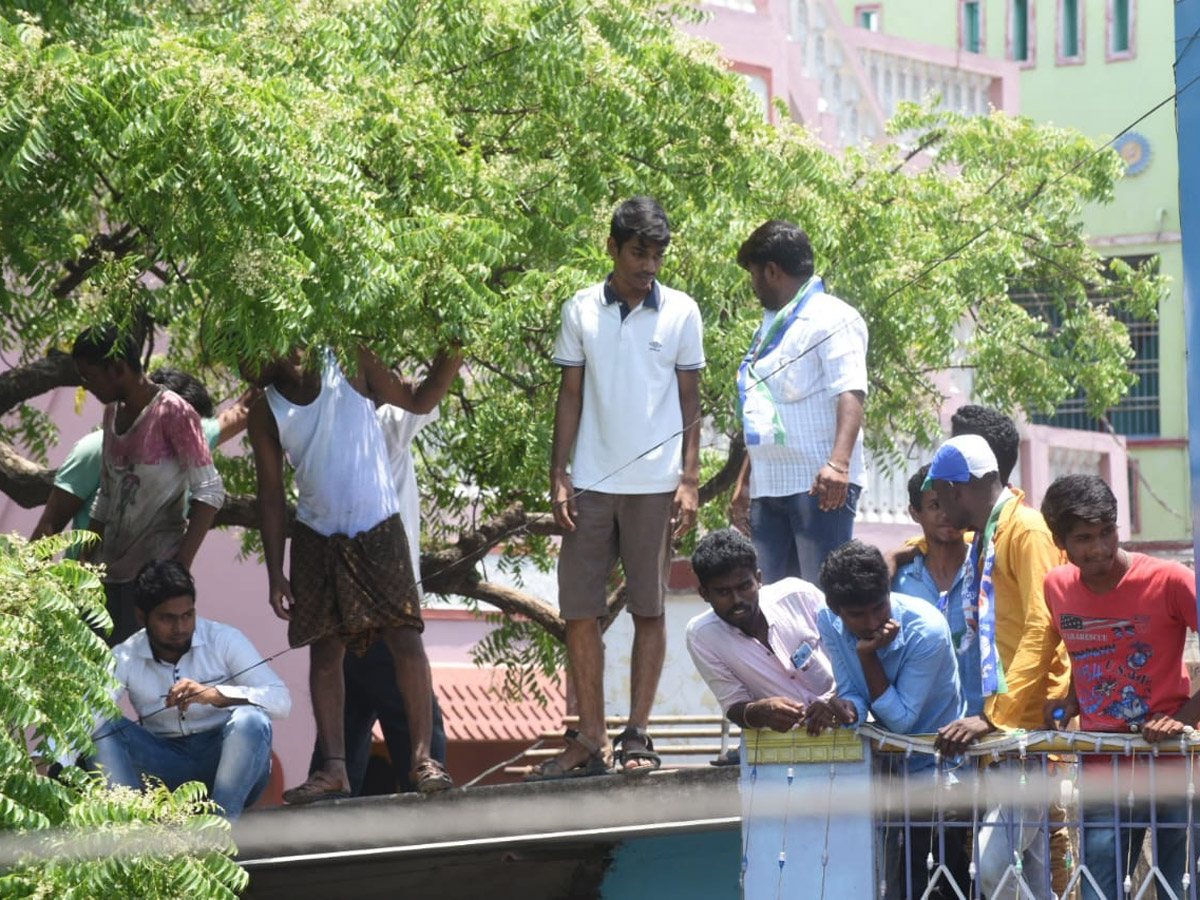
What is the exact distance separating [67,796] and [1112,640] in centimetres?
316

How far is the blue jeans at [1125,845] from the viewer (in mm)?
6223

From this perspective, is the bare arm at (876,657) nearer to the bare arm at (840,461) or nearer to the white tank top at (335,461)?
the bare arm at (840,461)

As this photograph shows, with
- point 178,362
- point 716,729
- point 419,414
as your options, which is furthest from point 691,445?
point 716,729

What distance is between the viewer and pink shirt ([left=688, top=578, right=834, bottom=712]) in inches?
282

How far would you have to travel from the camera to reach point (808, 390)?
7.89m

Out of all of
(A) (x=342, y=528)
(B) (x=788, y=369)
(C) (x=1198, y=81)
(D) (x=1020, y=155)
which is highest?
(D) (x=1020, y=155)

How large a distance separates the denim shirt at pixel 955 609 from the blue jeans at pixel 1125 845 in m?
0.70

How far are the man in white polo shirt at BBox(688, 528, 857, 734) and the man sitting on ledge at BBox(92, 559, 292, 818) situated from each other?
5.41ft

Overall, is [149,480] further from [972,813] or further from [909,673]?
[972,813]

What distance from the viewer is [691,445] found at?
798 cm

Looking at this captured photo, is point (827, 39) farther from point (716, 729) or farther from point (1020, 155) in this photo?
point (716, 729)

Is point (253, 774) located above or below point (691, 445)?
below

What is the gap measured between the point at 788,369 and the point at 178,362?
17.1 ft

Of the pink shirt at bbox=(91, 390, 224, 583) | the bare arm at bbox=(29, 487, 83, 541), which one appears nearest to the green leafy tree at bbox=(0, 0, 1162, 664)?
the pink shirt at bbox=(91, 390, 224, 583)
